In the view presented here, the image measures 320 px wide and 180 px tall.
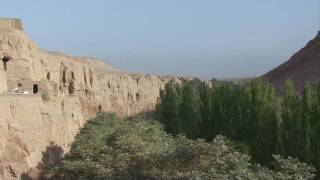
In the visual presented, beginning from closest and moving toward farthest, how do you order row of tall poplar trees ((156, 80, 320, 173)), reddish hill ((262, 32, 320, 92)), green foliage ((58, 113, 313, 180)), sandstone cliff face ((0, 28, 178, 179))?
green foliage ((58, 113, 313, 180)), sandstone cliff face ((0, 28, 178, 179)), row of tall poplar trees ((156, 80, 320, 173)), reddish hill ((262, 32, 320, 92))

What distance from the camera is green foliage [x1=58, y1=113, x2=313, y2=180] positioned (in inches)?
595

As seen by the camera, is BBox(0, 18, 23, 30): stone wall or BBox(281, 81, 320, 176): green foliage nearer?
BBox(281, 81, 320, 176): green foliage

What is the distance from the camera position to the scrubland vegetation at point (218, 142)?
1617 cm

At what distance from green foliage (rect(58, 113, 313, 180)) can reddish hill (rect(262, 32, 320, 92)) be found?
33.8 metres

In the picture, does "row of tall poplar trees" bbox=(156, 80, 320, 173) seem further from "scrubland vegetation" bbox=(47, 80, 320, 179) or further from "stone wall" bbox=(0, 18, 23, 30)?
"stone wall" bbox=(0, 18, 23, 30)

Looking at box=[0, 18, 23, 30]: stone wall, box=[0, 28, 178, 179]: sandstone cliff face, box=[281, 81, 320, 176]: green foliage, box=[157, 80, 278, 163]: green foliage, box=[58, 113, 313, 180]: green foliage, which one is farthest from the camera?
box=[0, 18, 23, 30]: stone wall

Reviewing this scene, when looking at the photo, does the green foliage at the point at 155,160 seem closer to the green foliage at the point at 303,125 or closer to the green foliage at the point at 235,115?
the green foliage at the point at 303,125

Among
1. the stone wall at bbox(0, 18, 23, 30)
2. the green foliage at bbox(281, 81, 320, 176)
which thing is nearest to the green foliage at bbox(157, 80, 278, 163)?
the green foliage at bbox(281, 81, 320, 176)

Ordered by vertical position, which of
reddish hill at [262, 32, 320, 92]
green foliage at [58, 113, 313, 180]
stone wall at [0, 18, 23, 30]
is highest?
stone wall at [0, 18, 23, 30]

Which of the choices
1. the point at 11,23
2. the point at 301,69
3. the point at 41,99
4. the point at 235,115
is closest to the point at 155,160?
the point at 41,99

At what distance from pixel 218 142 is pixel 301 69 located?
162ft

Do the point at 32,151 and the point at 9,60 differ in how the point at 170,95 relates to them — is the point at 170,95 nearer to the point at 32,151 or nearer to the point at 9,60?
the point at 9,60

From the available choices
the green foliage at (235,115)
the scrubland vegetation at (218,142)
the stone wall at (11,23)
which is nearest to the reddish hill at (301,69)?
the green foliage at (235,115)

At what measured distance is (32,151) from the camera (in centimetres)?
2509
